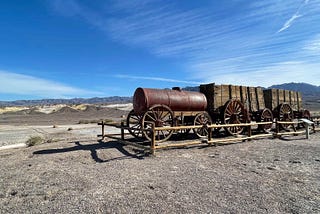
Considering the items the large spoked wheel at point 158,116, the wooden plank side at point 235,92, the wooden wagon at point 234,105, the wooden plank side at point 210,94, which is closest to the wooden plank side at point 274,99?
the wooden wagon at point 234,105

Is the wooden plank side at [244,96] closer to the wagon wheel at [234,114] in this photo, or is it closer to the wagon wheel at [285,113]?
the wagon wheel at [234,114]

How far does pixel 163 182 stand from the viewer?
629cm

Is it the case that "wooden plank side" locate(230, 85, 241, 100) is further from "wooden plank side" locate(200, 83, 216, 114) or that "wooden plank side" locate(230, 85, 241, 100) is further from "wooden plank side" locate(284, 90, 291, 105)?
"wooden plank side" locate(284, 90, 291, 105)

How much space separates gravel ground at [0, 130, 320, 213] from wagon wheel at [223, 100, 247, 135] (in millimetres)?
4062

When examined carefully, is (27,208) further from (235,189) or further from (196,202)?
(235,189)

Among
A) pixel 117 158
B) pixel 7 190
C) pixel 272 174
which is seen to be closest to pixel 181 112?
pixel 117 158

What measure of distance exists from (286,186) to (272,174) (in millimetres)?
1031

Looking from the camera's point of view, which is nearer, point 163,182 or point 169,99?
point 163,182

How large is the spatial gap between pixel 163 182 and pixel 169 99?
242 inches

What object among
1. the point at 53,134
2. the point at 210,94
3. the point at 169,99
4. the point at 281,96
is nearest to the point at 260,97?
the point at 281,96

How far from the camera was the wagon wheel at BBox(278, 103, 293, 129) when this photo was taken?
57.7ft

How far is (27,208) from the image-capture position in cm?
489

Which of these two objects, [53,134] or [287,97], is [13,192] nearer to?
[53,134]

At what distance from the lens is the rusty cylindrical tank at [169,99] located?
1145cm
